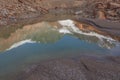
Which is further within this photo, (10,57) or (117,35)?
(117,35)

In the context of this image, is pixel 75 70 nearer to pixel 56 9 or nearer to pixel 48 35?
pixel 48 35

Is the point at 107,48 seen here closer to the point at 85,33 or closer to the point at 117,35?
the point at 117,35

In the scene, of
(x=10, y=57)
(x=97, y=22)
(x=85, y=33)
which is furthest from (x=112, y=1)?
(x=10, y=57)

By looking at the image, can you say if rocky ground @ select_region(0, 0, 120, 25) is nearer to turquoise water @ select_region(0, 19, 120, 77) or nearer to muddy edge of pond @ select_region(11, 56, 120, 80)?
turquoise water @ select_region(0, 19, 120, 77)

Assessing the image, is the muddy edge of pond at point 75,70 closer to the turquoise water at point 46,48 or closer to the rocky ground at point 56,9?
the turquoise water at point 46,48

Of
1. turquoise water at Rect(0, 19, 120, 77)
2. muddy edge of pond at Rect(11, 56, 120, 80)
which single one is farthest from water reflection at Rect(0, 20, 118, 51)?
muddy edge of pond at Rect(11, 56, 120, 80)

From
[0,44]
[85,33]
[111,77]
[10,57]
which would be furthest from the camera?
[85,33]

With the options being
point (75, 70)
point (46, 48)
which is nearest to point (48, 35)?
point (46, 48)

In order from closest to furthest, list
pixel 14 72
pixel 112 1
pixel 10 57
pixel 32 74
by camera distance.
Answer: pixel 32 74 < pixel 14 72 < pixel 10 57 < pixel 112 1

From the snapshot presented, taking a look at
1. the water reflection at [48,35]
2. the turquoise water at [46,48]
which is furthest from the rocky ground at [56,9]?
the turquoise water at [46,48]
